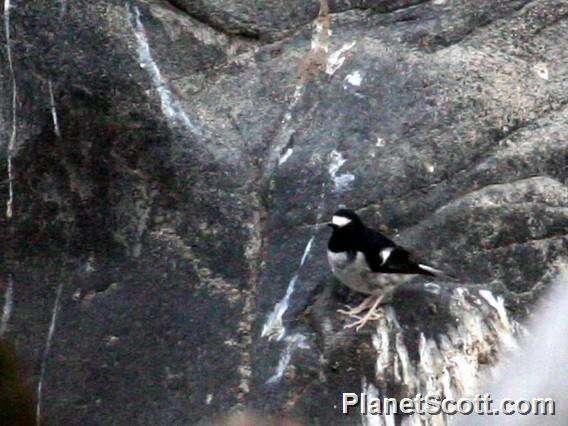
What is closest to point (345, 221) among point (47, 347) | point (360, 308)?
point (360, 308)

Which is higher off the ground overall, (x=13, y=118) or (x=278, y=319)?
(x=13, y=118)

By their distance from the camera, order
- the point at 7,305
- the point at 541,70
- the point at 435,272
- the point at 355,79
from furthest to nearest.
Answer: the point at 541,70 → the point at 355,79 → the point at 7,305 → the point at 435,272

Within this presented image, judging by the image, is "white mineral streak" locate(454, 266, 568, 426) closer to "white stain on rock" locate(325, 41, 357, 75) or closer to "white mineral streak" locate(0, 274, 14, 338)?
"white stain on rock" locate(325, 41, 357, 75)

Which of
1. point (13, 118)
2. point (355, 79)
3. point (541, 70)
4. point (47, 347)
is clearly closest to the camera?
point (47, 347)

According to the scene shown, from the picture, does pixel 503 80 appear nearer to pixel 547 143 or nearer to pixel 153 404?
pixel 547 143

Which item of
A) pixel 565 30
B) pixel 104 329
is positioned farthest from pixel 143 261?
pixel 565 30

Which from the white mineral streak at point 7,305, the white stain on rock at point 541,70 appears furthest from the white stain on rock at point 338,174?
the white mineral streak at point 7,305

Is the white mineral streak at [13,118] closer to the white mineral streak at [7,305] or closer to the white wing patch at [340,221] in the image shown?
the white mineral streak at [7,305]

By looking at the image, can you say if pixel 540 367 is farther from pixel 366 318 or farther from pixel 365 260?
pixel 365 260
